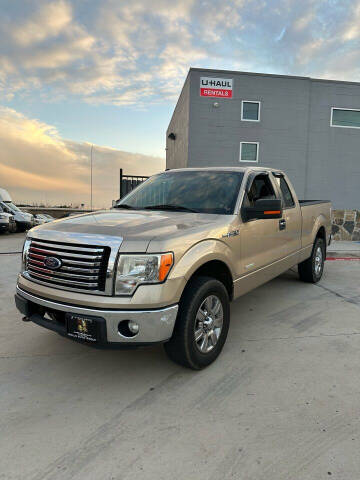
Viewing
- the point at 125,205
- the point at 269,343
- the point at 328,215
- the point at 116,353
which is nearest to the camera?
the point at 116,353

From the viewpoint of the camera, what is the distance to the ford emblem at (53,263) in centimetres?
273

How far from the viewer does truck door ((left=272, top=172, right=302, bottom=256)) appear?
4613 mm

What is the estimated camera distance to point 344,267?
25.0 ft

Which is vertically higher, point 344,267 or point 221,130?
point 221,130

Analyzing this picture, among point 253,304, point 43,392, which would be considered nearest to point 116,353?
point 43,392

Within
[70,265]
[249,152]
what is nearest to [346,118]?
[249,152]

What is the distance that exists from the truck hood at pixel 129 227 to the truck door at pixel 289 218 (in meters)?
1.63

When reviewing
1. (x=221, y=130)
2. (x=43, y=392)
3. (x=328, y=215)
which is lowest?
(x=43, y=392)

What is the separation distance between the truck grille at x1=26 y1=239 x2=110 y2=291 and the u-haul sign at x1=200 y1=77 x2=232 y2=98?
14.8 meters

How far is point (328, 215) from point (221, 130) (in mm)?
10825

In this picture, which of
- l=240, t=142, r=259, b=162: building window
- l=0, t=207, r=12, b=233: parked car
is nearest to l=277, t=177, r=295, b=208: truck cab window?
l=240, t=142, r=259, b=162: building window

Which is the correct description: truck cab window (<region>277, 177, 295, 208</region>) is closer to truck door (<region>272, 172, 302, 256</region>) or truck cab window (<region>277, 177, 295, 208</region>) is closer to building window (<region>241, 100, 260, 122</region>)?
truck door (<region>272, 172, 302, 256</region>)

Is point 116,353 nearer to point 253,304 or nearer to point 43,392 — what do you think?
point 43,392

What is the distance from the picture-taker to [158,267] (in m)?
2.53
